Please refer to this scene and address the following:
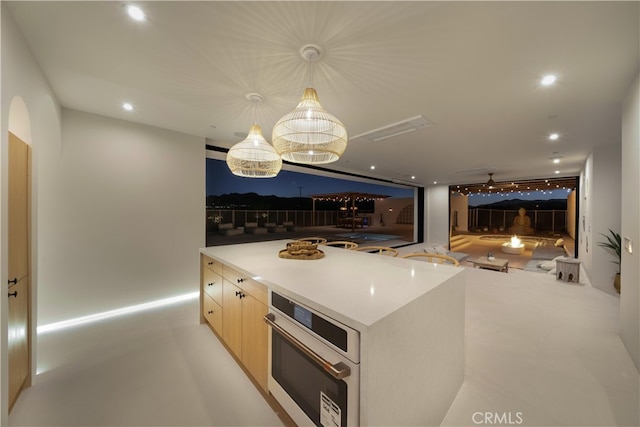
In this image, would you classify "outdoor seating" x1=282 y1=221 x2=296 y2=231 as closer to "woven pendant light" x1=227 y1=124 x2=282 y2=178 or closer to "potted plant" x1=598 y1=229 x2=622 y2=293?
"woven pendant light" x1=227 y1=124 x2=282 y2=178

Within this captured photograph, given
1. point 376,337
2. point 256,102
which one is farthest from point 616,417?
point 256,102

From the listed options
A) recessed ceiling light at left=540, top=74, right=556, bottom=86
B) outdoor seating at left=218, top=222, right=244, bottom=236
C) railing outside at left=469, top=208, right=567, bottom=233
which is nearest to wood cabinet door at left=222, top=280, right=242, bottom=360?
outdoor seating at left=218, top=222, right=244, bottom=236

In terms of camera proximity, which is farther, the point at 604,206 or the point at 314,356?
the point at 604,206

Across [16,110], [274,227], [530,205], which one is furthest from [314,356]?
[530,205]

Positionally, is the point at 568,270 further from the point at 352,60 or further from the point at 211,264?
the point at 211,264

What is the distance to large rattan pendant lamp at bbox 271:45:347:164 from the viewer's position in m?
1.63

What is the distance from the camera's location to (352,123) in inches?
124

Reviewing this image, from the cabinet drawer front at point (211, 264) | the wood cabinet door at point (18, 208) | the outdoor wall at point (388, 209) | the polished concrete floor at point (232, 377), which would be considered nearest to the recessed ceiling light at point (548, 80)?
the polished concrete floor at point (232, 377)

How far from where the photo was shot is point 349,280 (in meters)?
1.45

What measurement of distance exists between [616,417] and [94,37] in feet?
14.2

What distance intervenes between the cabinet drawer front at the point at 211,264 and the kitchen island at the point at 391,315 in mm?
232

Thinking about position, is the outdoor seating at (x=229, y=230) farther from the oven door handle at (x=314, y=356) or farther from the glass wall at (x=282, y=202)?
the oven door handle at (x=314, y=356)

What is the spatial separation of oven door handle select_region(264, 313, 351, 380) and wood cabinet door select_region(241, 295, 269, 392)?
15 cm

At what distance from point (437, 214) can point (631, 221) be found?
7.96m
